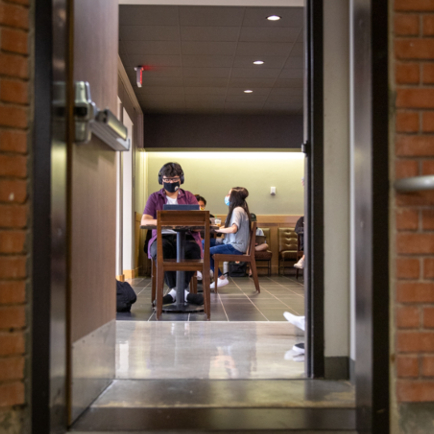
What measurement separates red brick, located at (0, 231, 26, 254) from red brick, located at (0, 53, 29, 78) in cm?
42

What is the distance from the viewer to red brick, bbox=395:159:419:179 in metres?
1.40

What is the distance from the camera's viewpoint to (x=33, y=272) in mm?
1307

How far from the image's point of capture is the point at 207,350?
2.59 m

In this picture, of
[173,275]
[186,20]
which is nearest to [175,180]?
[173,275]

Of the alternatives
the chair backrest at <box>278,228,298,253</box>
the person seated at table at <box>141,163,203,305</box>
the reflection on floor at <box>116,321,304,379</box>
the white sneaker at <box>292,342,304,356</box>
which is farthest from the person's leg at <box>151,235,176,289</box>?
the chair backrest at <box>278,228,298,253</box>

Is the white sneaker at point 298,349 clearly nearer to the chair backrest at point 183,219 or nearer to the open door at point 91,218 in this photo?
the open door at point 91,218

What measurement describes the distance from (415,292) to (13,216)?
3.69 feet

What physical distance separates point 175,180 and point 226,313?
1.26 meters

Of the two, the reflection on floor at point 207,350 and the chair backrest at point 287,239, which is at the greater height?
the chair backrest at point 287,239

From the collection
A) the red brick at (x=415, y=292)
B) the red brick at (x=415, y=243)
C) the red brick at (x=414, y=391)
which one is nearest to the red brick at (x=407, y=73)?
the red brick at (x=415, y=243)

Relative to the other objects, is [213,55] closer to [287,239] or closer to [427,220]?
[287,239]

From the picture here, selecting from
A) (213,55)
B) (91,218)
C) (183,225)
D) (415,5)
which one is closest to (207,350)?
(91,218)

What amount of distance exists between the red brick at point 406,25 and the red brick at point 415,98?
0.54 feet

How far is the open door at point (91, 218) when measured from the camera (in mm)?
1497
